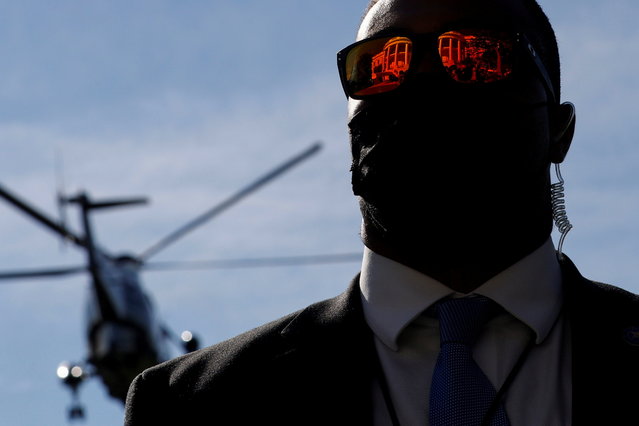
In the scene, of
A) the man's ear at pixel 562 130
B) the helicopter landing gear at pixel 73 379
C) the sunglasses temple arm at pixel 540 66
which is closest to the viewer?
A: the sunglasses temple arm at pixel 540 66

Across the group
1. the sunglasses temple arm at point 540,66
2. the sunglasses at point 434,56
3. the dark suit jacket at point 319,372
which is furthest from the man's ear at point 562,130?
the dark suit jacket at point 319,372

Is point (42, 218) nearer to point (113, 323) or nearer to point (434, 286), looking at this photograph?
point (113, 323)

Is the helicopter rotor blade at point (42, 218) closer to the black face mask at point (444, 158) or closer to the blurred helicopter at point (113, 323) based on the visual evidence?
the blurred helicopter at point (113, 323)

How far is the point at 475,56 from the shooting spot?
14.3 ft

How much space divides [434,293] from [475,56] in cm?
79

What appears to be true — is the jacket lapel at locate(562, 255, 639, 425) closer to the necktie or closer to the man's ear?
the necktie

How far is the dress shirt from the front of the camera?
158 inches

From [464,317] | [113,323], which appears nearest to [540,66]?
[464,317]

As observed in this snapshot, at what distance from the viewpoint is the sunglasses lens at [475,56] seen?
4.38 m

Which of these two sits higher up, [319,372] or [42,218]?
[319,372]

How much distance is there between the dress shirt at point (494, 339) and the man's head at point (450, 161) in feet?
0.40

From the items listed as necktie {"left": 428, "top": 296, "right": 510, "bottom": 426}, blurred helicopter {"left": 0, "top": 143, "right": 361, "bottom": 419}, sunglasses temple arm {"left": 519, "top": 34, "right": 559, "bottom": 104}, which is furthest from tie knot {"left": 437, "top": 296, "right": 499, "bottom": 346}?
blurred helicopter {"left": 0, "top": 143, "right": 361, "bottom": 419}

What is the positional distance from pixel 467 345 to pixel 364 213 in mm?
623

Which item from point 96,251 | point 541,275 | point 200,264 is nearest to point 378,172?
point 541,275
